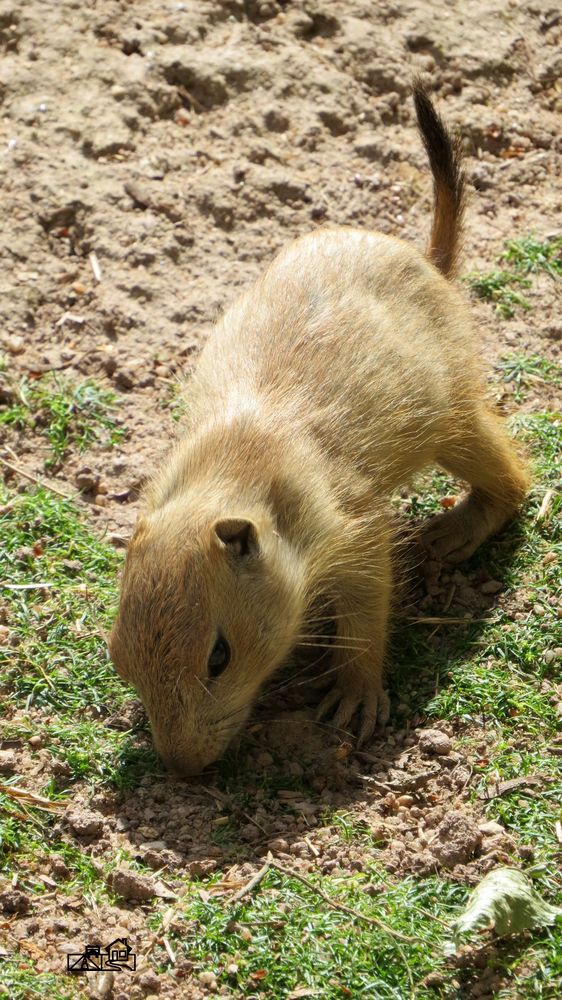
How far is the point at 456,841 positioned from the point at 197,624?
52.7 inches

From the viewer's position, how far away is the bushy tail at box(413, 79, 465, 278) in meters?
6.43

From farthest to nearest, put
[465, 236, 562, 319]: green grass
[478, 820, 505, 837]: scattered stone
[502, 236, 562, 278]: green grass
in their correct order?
[502, 236, 562, 278]: green grass
[465, 236, 562, 319]: green grass
[478, 820, 505, 837]: scattered stone

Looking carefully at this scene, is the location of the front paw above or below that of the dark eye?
below

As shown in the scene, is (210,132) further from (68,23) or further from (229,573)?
(229,573)

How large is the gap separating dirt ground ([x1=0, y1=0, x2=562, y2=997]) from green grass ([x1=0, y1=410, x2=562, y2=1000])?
508 millimetres

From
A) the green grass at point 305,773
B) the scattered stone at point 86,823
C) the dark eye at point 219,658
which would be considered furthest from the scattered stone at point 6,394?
the scattered stone at point 86,823

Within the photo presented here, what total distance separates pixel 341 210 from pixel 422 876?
481 centimetres

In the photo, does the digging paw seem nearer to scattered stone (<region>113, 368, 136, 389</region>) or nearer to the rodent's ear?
the rodent's ear

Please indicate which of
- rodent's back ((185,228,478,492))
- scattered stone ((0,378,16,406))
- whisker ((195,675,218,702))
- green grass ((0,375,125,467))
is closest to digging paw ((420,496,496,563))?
rodent's back ((185,228,478,492))

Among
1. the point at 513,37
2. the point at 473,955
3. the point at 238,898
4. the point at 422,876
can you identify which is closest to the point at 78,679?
the point at 238,898

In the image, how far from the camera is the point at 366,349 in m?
5.59

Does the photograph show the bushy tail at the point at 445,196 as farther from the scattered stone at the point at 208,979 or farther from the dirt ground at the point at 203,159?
the scattered stone at the point at 208,979

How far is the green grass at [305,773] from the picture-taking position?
4.22 m

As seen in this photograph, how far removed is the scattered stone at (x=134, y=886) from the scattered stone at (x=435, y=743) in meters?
1.38
